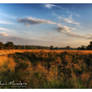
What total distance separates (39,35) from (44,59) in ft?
1.98

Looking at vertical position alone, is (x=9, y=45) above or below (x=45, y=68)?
above

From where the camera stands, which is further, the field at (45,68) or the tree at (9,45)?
the tree at (9,45)

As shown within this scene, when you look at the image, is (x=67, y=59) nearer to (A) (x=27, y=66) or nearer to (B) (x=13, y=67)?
(A) (x=27, y=66)

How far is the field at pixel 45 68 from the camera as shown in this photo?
3080 mm

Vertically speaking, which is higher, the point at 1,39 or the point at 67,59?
the point at 1,39

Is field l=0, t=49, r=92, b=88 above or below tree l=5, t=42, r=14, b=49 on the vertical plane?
below

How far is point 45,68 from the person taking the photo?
3.19 metres

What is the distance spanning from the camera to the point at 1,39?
129 inches

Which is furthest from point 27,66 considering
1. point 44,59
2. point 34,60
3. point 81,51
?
point 81,51

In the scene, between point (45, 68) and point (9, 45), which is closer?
point (45, 68)

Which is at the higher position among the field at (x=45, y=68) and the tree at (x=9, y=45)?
the tree at (x=9, y=45)

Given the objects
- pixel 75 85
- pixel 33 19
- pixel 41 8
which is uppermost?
pixel 41 8

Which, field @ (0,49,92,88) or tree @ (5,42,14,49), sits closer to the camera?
field @ (0,49,92,88)

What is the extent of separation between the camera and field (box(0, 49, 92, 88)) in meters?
3.08
